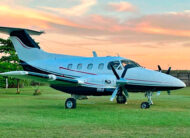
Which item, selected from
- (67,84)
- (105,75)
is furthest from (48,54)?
(105,75)

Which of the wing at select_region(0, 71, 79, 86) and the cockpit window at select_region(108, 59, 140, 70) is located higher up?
the cockpit window at select_region(108, 59, 140, 70)

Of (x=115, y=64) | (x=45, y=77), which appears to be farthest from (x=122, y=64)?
(x=45, y=77)

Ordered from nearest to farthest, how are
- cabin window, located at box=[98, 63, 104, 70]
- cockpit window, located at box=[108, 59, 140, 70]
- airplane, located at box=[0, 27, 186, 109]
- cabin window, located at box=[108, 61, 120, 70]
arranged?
Result: airplane, located at box=[0, 27, 186, 109]
cockpit window, located at box=[108, 59, 140, 70]
cabin window, located at box=[108, 61, 120, 70]
cabin window, located at box=[98, 63, 104, 70]

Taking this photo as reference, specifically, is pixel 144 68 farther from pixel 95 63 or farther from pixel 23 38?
pixel 23 38

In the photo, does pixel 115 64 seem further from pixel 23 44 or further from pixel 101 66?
pixel 23 44

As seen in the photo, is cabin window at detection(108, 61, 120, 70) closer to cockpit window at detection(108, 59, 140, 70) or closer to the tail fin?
cockpit window at detection(108, 59, 140, 70)

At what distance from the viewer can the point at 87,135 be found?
10156 millimetres

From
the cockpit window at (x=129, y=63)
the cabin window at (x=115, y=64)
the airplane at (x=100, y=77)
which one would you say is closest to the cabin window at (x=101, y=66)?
the airplane at (x=100, y=77)

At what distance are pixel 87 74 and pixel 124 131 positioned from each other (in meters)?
11.0

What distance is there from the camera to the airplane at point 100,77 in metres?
19.4

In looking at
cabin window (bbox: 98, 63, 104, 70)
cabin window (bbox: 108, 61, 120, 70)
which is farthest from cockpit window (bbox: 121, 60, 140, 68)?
cabin window (bbox: 98, 63, 104, 70)

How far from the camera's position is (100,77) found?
796 inches

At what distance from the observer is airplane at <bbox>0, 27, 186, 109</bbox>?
1938 cm

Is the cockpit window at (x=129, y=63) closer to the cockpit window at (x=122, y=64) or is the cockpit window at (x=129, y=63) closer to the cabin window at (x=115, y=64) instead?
the cockpit window at (x=122, y=64)
